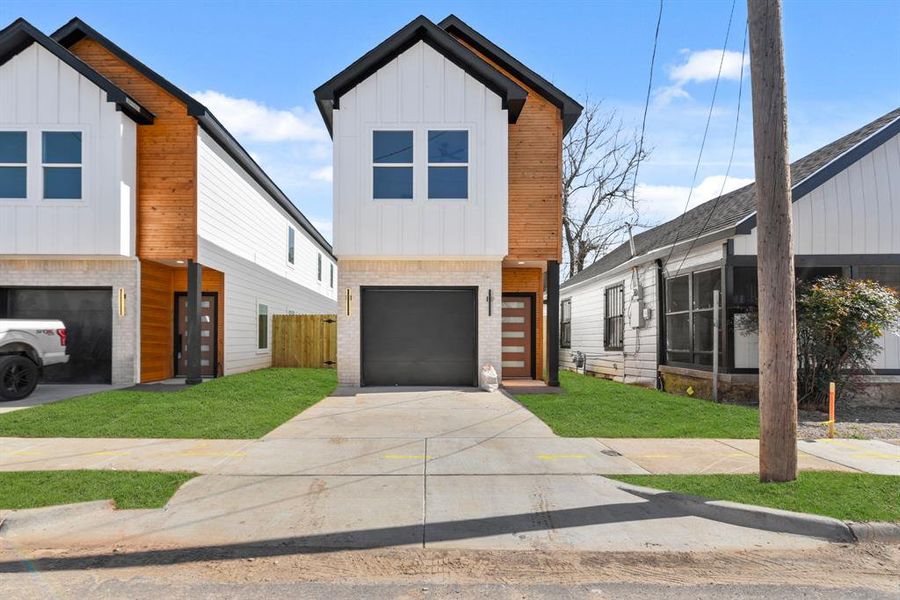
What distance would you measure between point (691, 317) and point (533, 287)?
4.25 metres

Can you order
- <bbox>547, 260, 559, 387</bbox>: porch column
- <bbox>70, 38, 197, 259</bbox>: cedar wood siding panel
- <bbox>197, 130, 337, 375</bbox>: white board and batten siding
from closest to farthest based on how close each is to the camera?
<bbox>547, 260, 559, 387</bbox>: porch column
<bbox>70, 38, 197, 259</bbox>: cedar wood siding panel
<bbox>197, 130, 337, 375</bbox>: white board and batten siding

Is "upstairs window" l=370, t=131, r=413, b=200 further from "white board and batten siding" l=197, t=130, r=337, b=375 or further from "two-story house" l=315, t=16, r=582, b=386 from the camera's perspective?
"white board and batten siding" l=197, t=130, r=337, b=375

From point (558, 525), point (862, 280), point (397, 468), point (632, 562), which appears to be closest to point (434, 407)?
point (397, 468)

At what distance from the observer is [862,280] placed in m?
12.0

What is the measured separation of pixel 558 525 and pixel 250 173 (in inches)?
654

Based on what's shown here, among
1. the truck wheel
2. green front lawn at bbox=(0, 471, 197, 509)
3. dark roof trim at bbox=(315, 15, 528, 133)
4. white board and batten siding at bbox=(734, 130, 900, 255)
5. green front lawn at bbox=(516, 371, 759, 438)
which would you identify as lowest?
green front lawn at bbox=(516, 371, 759, 438)

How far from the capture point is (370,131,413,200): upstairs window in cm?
1332

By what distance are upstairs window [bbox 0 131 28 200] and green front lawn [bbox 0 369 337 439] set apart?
5.05 meters

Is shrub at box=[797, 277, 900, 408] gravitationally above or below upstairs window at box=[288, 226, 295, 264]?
below

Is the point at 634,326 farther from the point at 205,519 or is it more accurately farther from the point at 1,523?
the point at 1,523

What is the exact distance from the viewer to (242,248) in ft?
59.2

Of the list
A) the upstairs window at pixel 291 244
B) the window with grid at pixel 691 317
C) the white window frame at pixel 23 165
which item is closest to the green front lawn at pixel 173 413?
the white window frame at pixel 23 165

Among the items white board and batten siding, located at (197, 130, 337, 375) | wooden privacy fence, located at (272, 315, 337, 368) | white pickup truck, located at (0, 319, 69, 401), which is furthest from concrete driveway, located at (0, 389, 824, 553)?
wooden privacy fence, located at (272, 315, 337, 368)

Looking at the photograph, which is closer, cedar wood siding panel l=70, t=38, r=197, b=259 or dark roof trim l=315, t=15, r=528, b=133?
dark roof trim l=315, t=15, r=528, b=133
